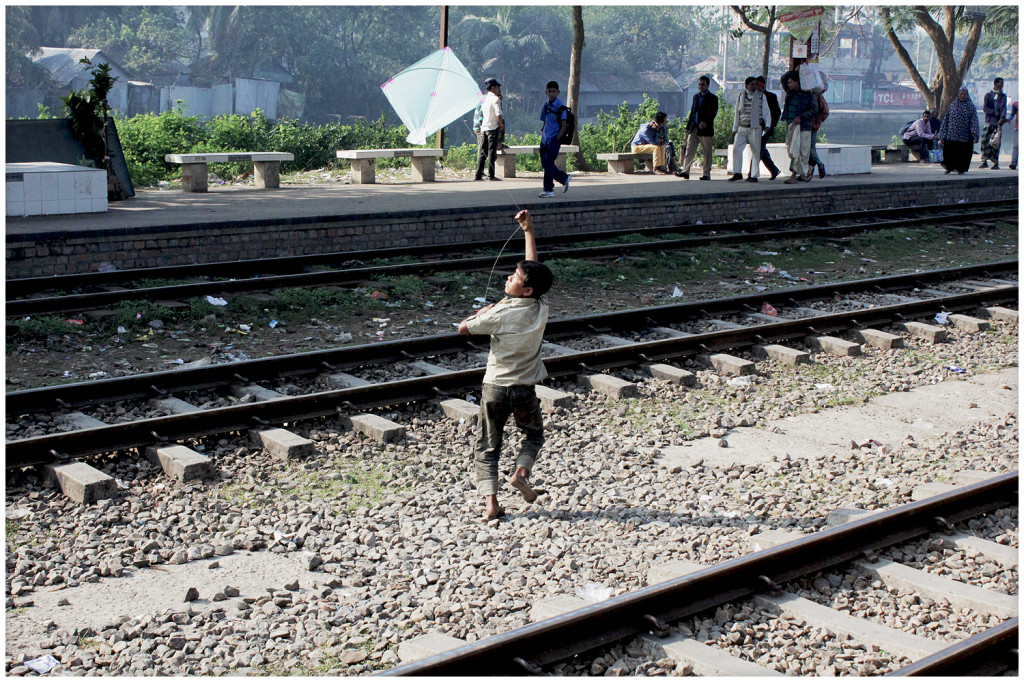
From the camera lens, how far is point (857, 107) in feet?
295

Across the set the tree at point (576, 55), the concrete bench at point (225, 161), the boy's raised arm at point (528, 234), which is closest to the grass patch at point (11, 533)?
the boy's raised arm at point (528, 234)

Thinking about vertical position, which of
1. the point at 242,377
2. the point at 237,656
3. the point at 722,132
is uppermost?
→ the point at 722,132

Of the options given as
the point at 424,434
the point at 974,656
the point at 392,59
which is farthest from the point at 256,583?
the point at 392,59

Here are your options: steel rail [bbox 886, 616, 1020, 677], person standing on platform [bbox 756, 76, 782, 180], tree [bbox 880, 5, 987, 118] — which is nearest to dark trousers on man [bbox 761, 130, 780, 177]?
person standing on platform [bbox 756, 76, 782, 180]

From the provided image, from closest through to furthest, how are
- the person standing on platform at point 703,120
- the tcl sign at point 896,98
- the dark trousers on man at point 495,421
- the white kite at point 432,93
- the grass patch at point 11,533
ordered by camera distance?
the grass patch at point 11,533, the dark trousers on man at point 495,421, the person standing on platform at point 703,120, the white kite at point 432,93, the tcl sign at point 896,98

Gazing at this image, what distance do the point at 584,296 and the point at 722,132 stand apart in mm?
19430

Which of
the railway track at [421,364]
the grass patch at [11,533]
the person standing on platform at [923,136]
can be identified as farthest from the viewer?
the person standing on platform at [923,136]

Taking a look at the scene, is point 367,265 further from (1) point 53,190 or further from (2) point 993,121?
(2) point 993,121

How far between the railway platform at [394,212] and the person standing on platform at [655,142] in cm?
94

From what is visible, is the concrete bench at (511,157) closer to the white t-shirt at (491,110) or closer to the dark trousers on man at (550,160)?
the white t-shirt at (491,110)

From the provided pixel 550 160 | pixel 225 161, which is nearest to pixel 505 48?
pixel 225 161

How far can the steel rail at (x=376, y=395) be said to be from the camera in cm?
604

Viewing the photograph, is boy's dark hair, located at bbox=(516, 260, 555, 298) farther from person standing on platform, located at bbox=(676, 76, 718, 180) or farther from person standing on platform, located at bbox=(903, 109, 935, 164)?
person standing on platform, located at bbox=(903, 109, 935, 164)

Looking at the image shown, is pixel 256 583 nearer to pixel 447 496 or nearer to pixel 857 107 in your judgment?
pixel 447 496
